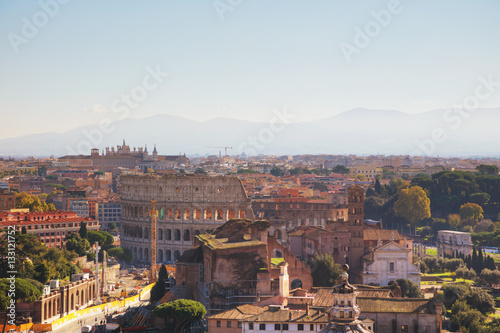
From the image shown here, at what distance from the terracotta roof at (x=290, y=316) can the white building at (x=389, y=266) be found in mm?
19164

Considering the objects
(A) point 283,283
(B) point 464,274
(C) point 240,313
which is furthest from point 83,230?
(C) point 240,313

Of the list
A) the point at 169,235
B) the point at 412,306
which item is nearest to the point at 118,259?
the point at 169,235

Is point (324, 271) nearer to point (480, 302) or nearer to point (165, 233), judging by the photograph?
point (480, 302)

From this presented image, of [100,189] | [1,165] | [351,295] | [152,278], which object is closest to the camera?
[351,295]

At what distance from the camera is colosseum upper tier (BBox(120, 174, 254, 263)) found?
8269 cm

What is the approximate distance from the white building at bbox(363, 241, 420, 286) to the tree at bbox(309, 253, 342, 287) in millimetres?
2791

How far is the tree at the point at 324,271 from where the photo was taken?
178ft

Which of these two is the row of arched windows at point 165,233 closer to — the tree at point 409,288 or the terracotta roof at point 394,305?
the tree at point 409,288

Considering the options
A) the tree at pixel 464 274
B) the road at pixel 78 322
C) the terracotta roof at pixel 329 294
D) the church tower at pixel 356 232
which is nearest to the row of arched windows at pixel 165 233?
the church tower at pixel 356 232

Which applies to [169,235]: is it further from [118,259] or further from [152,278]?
[152,278]

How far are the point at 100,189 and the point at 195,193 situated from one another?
5699 centimetres

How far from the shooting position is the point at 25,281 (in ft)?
158

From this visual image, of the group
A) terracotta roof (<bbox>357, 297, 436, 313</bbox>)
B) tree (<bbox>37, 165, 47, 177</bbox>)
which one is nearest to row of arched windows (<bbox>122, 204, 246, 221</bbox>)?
terracotta roof (<bbox>357, 297, 436, 313</bbox>)

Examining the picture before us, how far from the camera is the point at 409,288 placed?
53.8 metres
